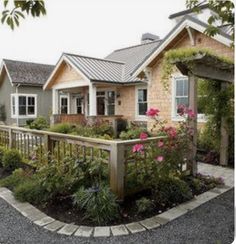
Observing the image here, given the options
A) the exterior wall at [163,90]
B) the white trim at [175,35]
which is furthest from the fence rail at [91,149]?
the white trim at [175,35]

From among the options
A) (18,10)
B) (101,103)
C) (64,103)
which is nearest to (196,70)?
(18,10)

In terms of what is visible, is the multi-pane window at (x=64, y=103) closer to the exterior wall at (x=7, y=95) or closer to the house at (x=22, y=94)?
the house at (x=22, y=94)

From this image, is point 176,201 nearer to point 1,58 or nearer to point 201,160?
point 201,160

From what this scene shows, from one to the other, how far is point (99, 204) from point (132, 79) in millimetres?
11236

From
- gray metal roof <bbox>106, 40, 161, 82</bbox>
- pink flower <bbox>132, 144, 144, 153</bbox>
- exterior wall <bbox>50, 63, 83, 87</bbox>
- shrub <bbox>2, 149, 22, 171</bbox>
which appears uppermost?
gray metal roof <bbox>106, 40, 161, 82</bbox>

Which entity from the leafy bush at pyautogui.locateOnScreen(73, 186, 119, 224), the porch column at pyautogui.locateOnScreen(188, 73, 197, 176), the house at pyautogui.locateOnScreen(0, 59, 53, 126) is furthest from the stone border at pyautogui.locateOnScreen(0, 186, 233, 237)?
the house at pyautogui.locateOnScreen(0, 59, 53, 126)

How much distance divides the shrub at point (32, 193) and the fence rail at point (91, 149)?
0.72 m

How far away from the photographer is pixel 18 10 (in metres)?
2.50

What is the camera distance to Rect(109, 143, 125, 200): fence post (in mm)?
4183

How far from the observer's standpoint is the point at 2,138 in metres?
8.24

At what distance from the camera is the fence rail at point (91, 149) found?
4.22 meters

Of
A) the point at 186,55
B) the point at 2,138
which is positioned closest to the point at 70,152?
the point at 186,55

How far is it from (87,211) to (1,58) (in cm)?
2086

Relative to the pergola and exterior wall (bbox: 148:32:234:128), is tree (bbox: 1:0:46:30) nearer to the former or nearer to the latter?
the pergola
